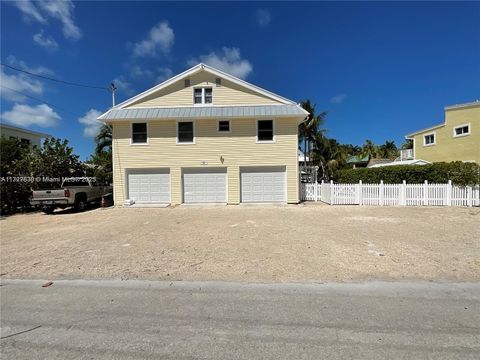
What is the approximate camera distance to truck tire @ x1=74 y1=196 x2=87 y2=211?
14836mm

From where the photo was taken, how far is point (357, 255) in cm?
588

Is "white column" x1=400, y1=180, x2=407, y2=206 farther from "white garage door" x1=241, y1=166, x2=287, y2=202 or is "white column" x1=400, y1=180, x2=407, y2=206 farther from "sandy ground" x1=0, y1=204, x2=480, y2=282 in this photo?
"white garage door" x1=241, y1=166, x2=287, y2=202

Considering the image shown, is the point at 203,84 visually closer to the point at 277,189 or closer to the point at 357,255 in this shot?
the point at 277,189

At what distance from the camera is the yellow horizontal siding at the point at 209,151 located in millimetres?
15836

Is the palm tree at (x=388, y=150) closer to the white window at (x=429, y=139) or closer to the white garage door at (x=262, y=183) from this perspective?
the white window at (x=429, y=139)

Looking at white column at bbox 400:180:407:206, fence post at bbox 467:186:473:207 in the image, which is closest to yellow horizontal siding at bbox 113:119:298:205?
white column at bbox 400:180:407:206

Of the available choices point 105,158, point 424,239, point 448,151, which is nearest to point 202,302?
point 424,239

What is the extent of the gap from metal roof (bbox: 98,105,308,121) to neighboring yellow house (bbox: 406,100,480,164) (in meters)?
14.4

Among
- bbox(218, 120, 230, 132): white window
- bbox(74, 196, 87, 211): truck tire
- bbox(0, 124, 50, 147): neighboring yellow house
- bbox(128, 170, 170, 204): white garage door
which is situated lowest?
bbox(74, 196, 87, 211): truck tire

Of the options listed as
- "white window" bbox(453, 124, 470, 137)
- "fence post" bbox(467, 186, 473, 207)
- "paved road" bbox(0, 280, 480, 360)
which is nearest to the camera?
"paved road" bbox(0, 280, 480, 360)

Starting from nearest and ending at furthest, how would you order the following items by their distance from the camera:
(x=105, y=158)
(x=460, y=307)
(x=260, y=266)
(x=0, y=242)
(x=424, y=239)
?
(x=460, y=307), (x=260, y=266), (x=424, y=239), (x=0, y=242), (x=105, y=158)

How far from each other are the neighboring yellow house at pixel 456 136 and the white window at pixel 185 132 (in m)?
20.6

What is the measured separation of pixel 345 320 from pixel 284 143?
1328cm

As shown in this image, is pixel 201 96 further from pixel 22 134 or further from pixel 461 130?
pixel 22 134
